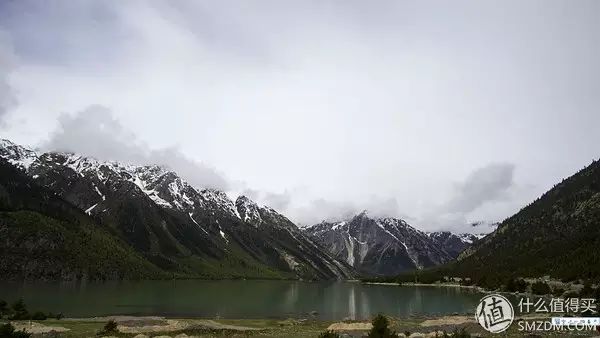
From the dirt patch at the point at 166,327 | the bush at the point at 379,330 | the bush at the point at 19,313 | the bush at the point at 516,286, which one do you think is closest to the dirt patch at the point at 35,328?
the dirt patch at the point at 166,327

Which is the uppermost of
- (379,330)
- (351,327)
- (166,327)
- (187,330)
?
(379,330)

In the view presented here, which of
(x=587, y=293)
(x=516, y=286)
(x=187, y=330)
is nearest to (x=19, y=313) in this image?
(x=187, y=330)

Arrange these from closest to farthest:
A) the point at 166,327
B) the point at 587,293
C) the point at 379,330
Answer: the point at 379,330 < the point at 166,327 < the point at 587,293

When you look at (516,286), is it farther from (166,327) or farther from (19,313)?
(19,313)

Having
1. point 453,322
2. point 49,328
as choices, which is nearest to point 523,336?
point 453,322

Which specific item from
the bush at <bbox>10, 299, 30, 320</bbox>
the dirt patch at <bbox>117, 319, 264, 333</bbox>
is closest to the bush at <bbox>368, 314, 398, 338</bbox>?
the dirt patch at <bbox>117, 319, 264, 333</bbox>

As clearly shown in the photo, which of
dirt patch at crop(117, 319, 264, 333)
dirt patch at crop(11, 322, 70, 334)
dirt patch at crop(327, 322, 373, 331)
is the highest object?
dirt patch at crop(11, 322, 70, 334)

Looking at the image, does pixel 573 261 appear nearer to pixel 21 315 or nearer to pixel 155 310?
pixel 155 310

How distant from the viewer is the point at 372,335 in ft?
142

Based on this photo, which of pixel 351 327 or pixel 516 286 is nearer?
pixel 351 327

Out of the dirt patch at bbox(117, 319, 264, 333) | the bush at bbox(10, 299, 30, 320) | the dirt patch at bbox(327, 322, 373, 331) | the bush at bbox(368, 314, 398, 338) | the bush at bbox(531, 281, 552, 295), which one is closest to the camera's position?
the bush at bbox(368, 314, 398, 338)

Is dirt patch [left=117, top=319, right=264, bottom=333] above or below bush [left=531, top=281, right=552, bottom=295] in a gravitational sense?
below

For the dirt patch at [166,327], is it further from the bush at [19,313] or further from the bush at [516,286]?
the bush at [516,286]

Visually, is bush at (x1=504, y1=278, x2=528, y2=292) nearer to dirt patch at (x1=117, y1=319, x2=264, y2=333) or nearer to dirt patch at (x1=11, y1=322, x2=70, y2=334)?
dirt patch at (x1=117, y1=319, x2=264, y2=333)
